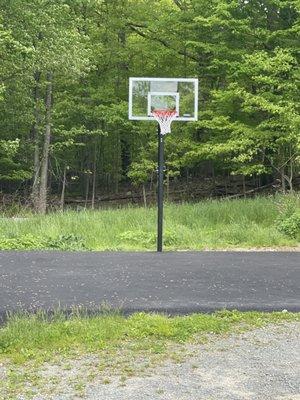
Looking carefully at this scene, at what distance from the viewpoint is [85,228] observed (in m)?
10.8

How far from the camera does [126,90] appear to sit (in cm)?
2208

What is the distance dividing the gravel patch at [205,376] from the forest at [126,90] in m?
10.4

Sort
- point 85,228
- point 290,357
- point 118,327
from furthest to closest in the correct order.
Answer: point 85,228, point 118,327, point 290,357

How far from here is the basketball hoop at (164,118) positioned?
9.75 m

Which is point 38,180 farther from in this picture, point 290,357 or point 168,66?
point 290,357

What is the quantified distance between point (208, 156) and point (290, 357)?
14127mm

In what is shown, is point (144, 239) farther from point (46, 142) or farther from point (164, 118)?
point (46, 142)

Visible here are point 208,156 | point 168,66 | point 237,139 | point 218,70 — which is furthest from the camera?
point 168,66

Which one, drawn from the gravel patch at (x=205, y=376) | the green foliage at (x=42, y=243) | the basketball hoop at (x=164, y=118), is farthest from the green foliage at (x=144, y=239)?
the gravel patch at (x=205, y=376)

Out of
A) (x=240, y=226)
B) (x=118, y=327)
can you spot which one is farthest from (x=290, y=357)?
(x=240, y=226)

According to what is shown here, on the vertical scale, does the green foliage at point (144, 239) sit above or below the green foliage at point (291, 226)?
below

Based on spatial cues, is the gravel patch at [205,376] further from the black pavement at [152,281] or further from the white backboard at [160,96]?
the white backboard at [160,96]

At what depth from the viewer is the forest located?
52.2 ft

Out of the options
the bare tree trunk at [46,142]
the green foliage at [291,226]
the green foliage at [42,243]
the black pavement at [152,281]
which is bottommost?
the green foliage at [42,243]
